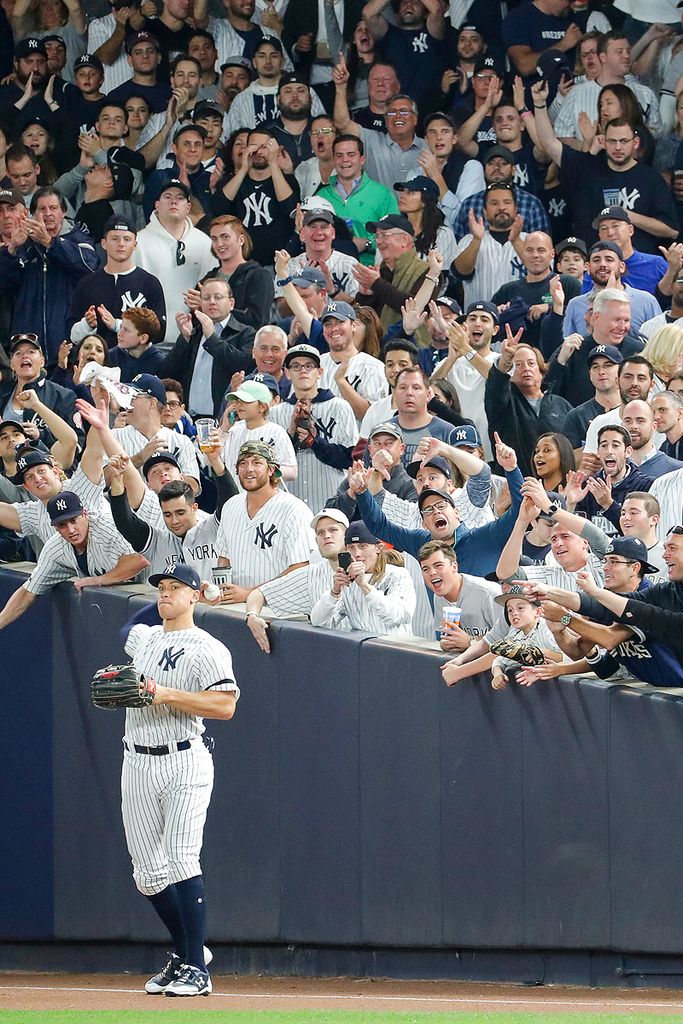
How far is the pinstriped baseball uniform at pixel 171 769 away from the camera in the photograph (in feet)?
21.2

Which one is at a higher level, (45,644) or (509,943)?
(45,644)

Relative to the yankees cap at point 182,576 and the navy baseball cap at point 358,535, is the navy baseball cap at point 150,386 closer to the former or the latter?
the navy baseball cap at point 358,535

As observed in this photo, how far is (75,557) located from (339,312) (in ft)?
7.22

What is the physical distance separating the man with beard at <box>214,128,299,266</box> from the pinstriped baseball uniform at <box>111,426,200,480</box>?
130 inches

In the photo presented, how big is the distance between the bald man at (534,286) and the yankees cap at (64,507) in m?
3.12

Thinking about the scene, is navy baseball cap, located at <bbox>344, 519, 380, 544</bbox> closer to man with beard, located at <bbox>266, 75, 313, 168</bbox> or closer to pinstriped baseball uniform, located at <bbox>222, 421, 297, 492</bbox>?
pinstriped baseball uniform, located at <bbox>222, 421, 297, 492</bbox>

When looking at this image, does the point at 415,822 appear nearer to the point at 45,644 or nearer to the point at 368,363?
the point at 45,644

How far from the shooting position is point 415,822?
7.11m

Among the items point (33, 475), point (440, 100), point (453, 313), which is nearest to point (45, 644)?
point (33, 475)

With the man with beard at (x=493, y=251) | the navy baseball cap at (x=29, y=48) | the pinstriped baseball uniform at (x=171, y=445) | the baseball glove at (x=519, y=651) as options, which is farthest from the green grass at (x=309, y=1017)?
the navy baseball cap at (x=29, y=48)

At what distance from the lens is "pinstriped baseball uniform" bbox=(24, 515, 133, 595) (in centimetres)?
841

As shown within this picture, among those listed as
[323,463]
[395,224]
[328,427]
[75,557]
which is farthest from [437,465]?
[395,224]

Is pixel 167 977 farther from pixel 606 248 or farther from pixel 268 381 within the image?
pixel 606 248

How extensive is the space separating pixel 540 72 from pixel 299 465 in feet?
15.0
